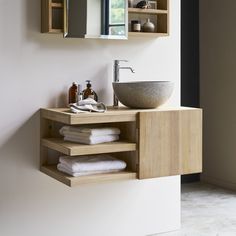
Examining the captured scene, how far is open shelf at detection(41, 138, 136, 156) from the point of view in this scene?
8.63 feet

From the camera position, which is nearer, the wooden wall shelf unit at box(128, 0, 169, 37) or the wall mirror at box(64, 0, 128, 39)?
the wall mirror at box(64, 0, 128, 39)

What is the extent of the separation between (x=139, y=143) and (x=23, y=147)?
0.73 metres

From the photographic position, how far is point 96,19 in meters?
3.02

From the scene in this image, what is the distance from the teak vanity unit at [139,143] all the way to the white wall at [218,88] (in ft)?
6.13

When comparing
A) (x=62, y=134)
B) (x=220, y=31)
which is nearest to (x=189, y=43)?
(x=220, y=31)

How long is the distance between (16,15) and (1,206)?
1138mm

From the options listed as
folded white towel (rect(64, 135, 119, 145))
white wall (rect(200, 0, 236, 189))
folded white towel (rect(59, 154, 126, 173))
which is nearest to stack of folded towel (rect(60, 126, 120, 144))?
folded white towel (rect(64, 135, 119, 145))

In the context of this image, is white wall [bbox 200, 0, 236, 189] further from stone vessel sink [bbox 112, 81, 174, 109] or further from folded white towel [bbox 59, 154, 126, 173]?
folded white towel [bbox 59, 154, 126, 173]

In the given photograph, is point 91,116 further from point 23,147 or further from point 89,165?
point 23,147

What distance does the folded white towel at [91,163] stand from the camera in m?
2.70

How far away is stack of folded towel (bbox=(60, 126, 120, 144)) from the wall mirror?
59cm

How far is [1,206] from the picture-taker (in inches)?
114

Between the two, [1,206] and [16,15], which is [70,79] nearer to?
[16,15]

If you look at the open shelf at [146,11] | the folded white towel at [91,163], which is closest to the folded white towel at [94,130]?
the folded white towel at [91,163]
